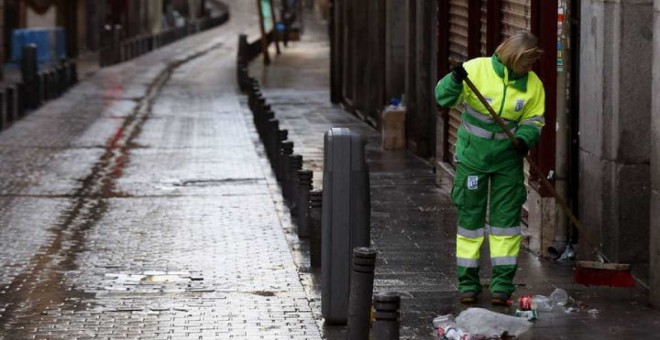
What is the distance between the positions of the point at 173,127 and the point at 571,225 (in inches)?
591

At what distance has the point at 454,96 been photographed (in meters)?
9.96

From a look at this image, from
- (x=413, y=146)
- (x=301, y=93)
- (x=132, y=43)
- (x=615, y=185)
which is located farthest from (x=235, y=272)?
(x=132, y=43)

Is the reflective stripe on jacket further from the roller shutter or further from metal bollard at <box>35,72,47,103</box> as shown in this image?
metal bollard at <box>35,72,47,103</box>

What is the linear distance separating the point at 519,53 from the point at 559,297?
1.63 metres

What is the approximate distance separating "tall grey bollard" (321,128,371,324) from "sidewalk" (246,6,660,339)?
0.44m

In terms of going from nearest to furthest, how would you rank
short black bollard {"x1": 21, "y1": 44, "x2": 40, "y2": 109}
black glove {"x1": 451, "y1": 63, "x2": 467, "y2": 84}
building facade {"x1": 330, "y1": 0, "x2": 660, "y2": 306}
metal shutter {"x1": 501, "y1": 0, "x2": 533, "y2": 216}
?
black glove {"x1": 451, "y1": 63, "x2": 467, "y2": 84} < building facade {"x1": 330, "y1": 0, "x2": 660, "y2": 306} < metal shutter {"x1": 501, "y1": 0, "x2": 533, "y2": 216} < short black bollard {"x1": 21, "y1": 44, "x2": 40, "y2": 109}

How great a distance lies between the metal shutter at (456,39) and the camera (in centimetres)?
1661

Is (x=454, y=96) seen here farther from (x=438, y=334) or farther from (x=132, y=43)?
(x=132, y=43)

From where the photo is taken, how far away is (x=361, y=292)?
340 inches

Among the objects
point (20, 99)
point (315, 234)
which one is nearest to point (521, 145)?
point (315, 234)

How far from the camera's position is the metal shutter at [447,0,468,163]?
54.5 feet

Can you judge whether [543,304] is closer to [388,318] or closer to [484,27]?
[388,318]

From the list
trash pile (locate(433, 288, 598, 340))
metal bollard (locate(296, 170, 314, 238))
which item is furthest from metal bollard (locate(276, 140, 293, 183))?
trash pile (locate(433, 288, 598, 340))

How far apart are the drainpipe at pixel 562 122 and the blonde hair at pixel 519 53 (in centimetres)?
225
